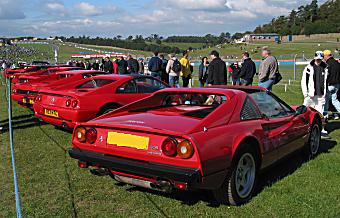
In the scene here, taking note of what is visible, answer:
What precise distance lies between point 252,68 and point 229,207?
671 centimetres

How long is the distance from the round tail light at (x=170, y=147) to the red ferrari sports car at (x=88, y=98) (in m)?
3.85

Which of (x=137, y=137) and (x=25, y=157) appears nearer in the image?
(x=137, y=137)

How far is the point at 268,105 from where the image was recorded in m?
5.08

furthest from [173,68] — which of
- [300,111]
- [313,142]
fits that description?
[300,111]

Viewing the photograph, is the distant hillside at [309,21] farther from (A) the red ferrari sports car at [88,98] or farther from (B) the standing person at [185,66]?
(A) the red ferrari sports car at [88,98]

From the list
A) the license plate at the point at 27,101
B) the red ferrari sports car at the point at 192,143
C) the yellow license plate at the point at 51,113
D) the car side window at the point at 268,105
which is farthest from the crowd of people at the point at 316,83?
the license plate at the point at 27,101

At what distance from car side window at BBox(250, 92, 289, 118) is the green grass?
0.86 meters

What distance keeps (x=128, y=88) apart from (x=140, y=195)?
159 inches

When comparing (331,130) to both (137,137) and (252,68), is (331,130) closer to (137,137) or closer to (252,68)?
(252,68)

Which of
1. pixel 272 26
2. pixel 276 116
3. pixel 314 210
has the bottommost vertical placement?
pixel 314 210

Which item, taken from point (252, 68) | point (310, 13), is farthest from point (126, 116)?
point (310, 13)

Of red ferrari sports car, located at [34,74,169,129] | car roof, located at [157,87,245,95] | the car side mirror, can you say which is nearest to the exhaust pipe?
car roof, located at [157,87,245,95]

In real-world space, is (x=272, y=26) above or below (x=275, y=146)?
above

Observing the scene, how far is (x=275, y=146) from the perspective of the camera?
15.5 ft
